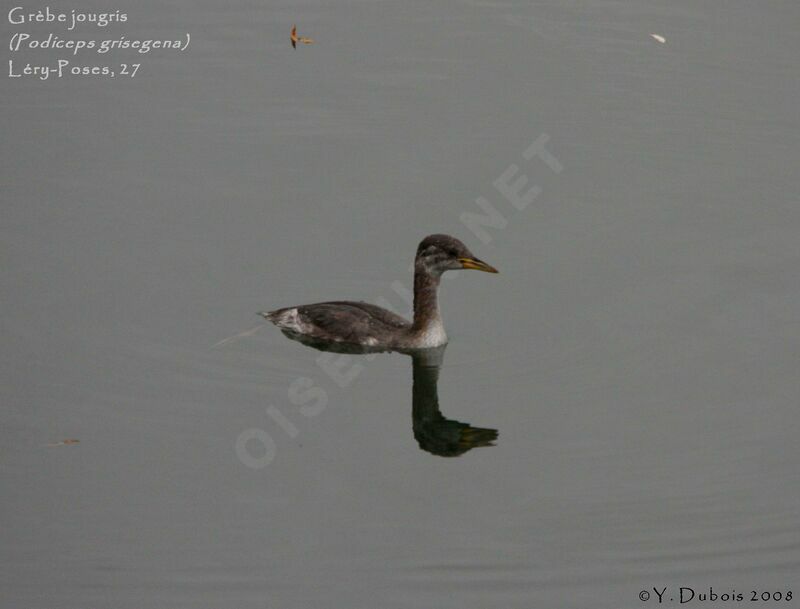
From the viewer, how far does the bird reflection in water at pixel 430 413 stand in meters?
12.9

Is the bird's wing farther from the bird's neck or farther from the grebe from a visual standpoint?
the bird's neck

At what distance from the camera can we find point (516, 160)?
60.8 ft

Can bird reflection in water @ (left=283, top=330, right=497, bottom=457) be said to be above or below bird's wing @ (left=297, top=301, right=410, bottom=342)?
below

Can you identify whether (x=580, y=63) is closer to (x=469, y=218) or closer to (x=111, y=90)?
(x=469, y=218)

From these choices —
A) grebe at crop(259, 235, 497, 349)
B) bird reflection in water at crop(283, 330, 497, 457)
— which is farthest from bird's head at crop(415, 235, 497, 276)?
bird reflection in water at crop(283, 330, 497, 457)

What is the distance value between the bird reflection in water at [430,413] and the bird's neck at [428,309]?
0.17 m

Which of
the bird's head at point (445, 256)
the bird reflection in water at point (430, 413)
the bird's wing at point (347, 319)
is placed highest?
the bird's head at point (445, 256)

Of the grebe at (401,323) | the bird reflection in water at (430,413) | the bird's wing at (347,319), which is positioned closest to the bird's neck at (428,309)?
the grebe at (401,323)

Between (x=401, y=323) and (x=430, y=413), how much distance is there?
1.81 m

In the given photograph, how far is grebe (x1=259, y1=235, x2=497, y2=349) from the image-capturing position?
576 inches

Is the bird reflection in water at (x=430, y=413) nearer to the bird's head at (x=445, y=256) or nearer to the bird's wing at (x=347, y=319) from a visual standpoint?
the bird's wing at (x=347, y=319)

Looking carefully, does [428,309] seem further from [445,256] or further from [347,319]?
[347,319]

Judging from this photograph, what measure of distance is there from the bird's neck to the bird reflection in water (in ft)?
0.57

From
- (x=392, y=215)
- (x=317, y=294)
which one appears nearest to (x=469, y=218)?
(x=392, y=215)
